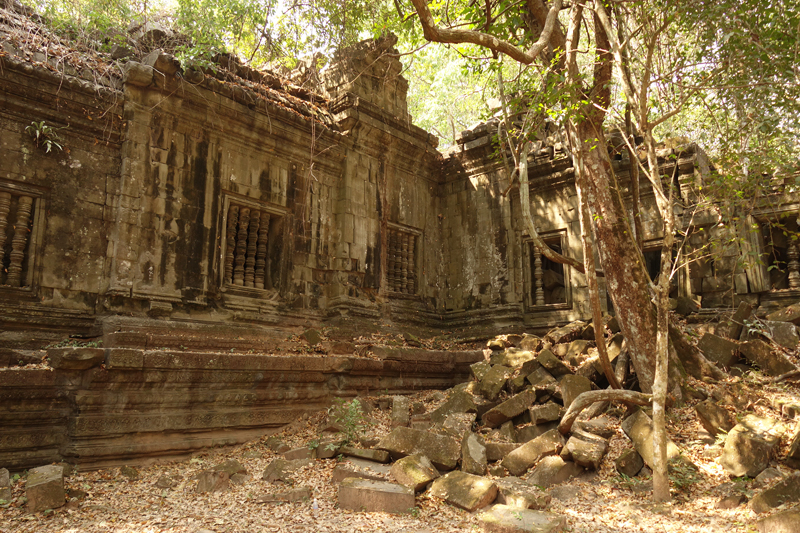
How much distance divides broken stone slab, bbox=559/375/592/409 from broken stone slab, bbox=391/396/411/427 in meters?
1.92

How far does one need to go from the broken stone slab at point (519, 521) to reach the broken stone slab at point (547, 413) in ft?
6.26

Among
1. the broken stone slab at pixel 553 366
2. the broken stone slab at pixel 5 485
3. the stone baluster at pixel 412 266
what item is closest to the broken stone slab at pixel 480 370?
the broken stone slab at pixel 553 366

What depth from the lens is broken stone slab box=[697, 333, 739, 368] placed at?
21.2 feet

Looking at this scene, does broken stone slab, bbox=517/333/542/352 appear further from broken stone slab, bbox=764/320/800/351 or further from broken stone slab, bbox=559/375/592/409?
broken stone slab, bbox=764/320/800/351

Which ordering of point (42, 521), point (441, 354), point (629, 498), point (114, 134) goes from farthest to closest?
point (441, 354) < point (114, 134) < point (629, 498) < point (42, 521)

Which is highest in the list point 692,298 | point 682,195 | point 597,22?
point 597,22

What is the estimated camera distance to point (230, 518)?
176 inches

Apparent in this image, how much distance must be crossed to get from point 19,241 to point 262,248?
11.0 feet

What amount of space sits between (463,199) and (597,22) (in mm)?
5547

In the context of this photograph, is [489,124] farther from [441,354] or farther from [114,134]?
[114,134]

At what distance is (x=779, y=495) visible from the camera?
3.90 m

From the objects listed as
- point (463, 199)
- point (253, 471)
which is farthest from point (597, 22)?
point (253, 471)

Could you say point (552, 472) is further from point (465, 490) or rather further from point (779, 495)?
point (779, 495)

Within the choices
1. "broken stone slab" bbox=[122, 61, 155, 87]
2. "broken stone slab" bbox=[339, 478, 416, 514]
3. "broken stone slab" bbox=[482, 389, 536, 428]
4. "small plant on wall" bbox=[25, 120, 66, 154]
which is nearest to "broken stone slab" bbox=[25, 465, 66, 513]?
"broken stone slab" bbox=[339, 478, 416, 514]
